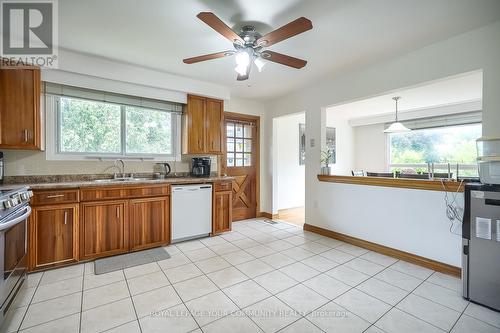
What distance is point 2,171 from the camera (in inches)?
104

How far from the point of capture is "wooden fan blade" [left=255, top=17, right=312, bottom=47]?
1640mm

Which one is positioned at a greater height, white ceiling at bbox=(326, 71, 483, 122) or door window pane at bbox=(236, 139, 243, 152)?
white ceiling at bbox=(326, 71, 483, 122)

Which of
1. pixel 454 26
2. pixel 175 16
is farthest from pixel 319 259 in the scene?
pixel 175 16

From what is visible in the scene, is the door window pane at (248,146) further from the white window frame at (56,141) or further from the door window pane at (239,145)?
the white window frame at (56,141)

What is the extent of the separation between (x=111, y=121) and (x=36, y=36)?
1214mm

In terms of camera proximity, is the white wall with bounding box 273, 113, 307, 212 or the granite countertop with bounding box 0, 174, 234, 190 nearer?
the granite countertop with bounding box 0, 174, 234, 190

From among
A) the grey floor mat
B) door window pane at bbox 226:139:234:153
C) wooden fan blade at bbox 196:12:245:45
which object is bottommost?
the grey floor mat

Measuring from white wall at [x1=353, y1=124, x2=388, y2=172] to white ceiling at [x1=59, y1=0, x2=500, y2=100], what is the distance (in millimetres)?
3984

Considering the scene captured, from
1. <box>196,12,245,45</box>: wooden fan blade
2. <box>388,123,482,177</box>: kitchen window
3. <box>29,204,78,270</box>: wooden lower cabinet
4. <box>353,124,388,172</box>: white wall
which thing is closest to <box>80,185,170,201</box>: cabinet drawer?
<box>29,204,78,270</box>: wooden lower cabinet

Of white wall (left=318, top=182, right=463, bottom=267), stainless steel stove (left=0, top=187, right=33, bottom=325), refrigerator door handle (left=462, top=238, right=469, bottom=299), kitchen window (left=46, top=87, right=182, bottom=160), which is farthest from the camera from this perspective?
kitchen window (left=46, top=87, right=182, bottom=160)

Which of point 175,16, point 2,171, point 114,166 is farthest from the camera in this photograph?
point 114,166

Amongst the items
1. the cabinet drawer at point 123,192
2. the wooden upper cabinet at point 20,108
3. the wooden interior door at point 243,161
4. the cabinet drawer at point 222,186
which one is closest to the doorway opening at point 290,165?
the wooden interior door at point 243,161

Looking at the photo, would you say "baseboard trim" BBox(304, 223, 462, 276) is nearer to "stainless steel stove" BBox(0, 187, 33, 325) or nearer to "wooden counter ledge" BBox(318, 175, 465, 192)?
"wooden counter ledge" BBox(318, 175, 465, 192)

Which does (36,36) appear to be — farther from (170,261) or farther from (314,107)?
(314,107)
